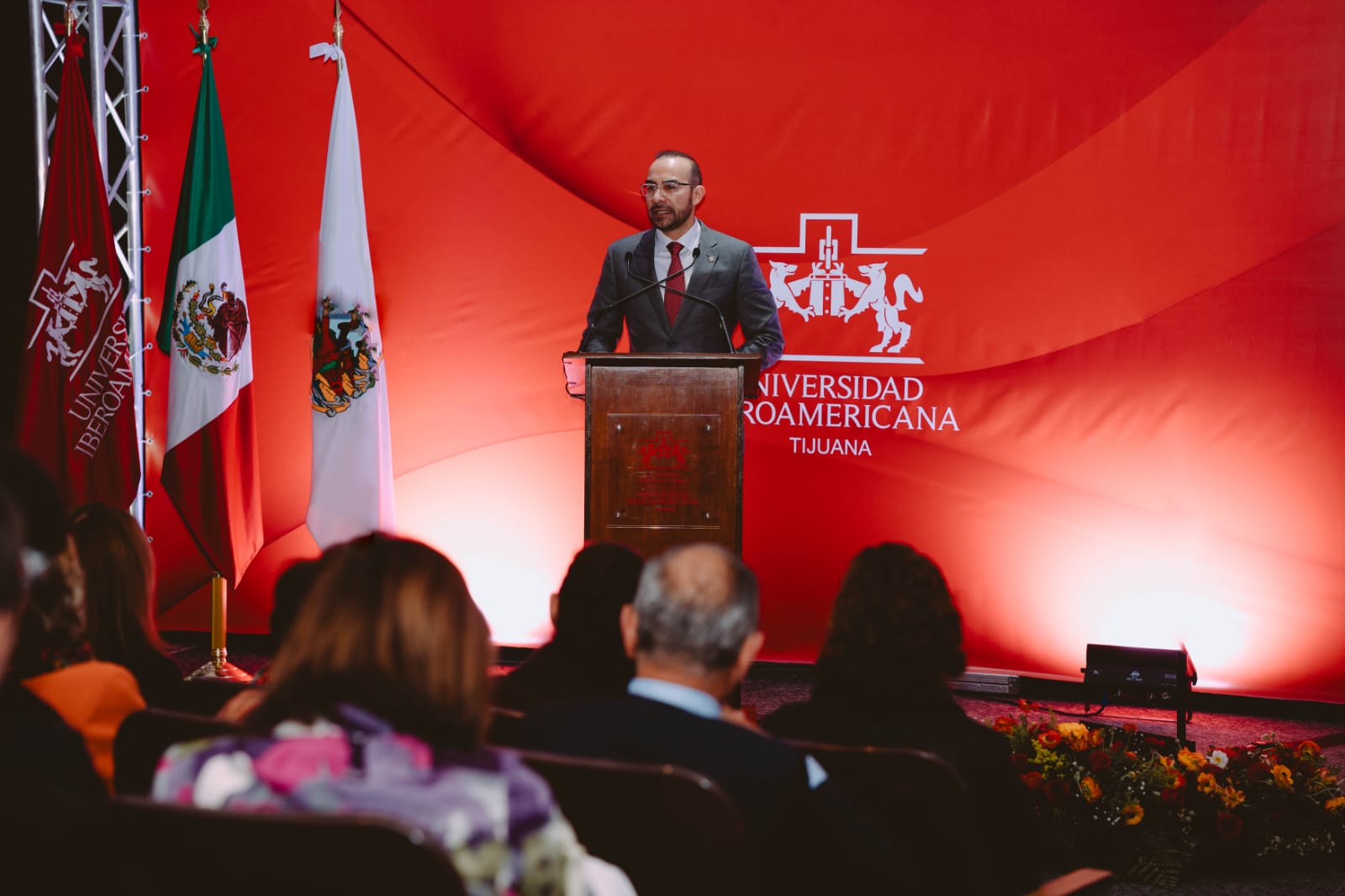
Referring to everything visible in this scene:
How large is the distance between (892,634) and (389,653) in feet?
→ 2.86

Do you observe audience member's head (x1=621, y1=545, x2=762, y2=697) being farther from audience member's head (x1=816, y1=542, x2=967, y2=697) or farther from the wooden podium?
the wooden podium

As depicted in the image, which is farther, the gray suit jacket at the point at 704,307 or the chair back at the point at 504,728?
the gray suit jacket at the point at 704,307

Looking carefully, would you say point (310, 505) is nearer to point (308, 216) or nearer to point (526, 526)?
point (526, 526)

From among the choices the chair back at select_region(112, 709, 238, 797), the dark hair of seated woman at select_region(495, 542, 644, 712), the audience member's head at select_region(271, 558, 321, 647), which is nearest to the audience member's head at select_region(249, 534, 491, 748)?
the chair back at select_region(112, 709, 238, 797)

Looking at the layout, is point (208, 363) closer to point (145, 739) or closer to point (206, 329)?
point (206, 329)

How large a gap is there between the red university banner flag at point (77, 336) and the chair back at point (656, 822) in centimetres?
403

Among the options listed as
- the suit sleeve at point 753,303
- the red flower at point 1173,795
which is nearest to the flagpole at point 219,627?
the suit sleeve at point 753,303

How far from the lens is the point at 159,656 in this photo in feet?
7.09

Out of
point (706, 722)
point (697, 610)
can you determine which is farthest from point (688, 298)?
point (706, 722)

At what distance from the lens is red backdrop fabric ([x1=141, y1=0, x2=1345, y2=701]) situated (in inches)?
195

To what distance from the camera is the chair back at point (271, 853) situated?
3.43 feet

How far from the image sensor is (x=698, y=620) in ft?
5.23

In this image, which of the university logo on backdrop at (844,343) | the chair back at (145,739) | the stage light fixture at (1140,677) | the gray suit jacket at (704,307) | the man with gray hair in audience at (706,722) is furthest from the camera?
the university logo on backdrop at (844,343)

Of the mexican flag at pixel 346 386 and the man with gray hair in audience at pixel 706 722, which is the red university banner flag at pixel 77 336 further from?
the man with gray hair in audience at pixel 706 722
